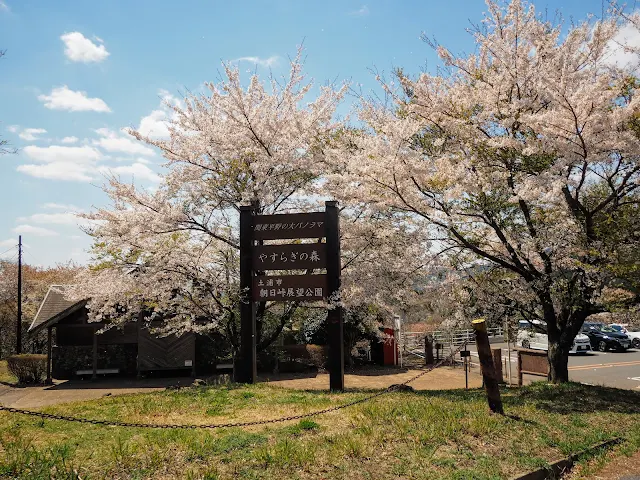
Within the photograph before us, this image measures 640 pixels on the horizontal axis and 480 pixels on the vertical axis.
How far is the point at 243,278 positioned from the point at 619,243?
8140 millimetres

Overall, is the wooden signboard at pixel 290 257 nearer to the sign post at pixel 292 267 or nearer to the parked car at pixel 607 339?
the sign post at pixel 292 267

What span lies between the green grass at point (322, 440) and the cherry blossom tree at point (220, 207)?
15.3 ft

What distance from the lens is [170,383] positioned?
18344mm

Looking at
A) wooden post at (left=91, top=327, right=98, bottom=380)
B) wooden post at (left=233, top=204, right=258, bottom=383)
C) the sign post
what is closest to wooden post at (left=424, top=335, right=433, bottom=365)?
the sign post

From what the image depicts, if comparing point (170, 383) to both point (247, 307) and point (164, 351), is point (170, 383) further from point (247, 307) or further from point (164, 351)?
point (247, 307)

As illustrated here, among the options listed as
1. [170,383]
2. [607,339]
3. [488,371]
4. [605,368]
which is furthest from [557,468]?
[607,339]

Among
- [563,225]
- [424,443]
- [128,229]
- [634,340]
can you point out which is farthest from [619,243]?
[634,340]

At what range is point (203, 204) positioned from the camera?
13.4 meters

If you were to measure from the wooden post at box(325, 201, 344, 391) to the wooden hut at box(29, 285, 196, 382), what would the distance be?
1112 cm

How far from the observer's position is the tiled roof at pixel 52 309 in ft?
61.2

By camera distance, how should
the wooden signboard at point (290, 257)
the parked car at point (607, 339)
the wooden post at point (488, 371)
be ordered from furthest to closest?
the parked car at point (607, 339) < the wooden signboard at point (290, 257) < the wooden post at point (488, 371)

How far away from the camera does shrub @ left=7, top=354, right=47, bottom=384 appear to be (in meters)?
19.2

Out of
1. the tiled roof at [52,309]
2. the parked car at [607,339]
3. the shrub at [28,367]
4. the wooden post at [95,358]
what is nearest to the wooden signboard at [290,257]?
the tiled roof at [52,309]

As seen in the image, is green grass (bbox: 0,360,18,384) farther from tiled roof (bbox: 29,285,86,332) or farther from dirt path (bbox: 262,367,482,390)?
dirt path (bbox: 262,367,482,390)
